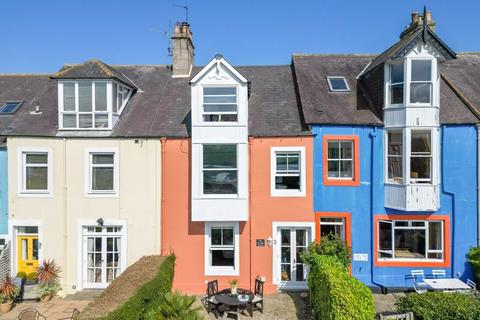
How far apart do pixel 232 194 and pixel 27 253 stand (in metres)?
9.79

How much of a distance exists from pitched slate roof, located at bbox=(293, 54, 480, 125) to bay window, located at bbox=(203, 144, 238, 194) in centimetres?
388

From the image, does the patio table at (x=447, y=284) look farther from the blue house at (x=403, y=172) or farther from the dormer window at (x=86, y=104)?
the dormer window at (x=86, y=104)

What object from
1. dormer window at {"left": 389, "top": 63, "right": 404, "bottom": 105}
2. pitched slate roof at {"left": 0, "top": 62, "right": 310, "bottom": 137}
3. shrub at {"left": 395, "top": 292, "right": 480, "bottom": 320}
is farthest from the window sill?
dormer window at {"left": 389, "top": 63, "right": 404, "bottom": 105}

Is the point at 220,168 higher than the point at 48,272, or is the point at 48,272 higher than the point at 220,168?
the point at 220,168

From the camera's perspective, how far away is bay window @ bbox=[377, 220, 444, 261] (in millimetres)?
13219

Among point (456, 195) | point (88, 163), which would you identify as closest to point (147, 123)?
point (88, 163)

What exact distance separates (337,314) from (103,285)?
411 inches

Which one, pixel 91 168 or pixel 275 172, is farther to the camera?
pixel 91 168

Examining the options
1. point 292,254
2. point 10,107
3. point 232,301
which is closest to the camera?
point 232,301

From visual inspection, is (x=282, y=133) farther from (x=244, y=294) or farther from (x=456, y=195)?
(x=456, y=195)

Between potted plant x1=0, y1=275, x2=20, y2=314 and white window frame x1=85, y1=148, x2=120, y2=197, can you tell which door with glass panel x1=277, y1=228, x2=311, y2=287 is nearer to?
white window frame x1=85, y1=148, x2=120, y2=197

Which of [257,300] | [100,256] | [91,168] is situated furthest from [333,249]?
[91,168]

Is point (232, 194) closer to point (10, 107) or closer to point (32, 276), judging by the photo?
point (32, 276)

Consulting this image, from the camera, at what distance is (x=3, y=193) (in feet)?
45.4
